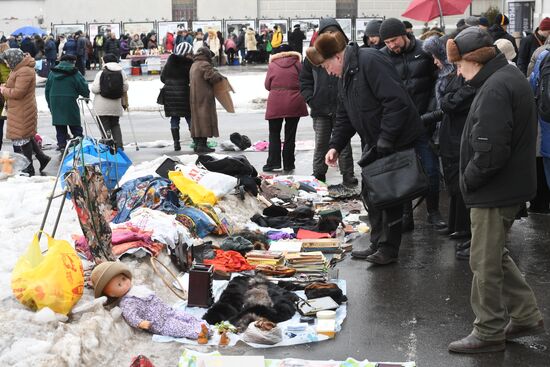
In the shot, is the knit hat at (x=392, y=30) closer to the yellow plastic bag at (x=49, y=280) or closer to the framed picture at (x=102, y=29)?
the yellow plastic bag at (x=49, y=280)

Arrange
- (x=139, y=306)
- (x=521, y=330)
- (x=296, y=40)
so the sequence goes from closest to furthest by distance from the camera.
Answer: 1. (x=521, y=330)
2. (x=139, y=306)
3. (x=296, y=40)

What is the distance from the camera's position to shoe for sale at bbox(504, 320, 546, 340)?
19.8 feet

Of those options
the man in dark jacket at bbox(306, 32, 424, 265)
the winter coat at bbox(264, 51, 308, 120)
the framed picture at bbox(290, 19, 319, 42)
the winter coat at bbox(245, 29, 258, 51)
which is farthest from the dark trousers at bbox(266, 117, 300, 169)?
the framed picture at bbox(290, 19, 319, 42)

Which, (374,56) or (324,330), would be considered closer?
(324,330)

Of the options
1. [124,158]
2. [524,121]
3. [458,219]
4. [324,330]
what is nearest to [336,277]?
[324,330]

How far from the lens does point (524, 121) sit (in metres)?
5.76

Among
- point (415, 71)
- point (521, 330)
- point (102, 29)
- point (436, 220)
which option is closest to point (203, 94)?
point (415, 71)

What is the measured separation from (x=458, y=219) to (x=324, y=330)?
295 centimetres

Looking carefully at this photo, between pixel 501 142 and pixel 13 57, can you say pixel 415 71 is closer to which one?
pixel 501 142

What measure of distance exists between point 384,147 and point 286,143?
545 centimetres

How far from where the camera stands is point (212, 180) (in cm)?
991

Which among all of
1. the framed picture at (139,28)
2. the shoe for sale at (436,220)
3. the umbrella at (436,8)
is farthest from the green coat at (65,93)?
the framed picture at (139,28)

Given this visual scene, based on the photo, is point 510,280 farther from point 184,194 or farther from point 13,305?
point 184,194

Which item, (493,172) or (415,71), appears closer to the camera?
(493,172)
